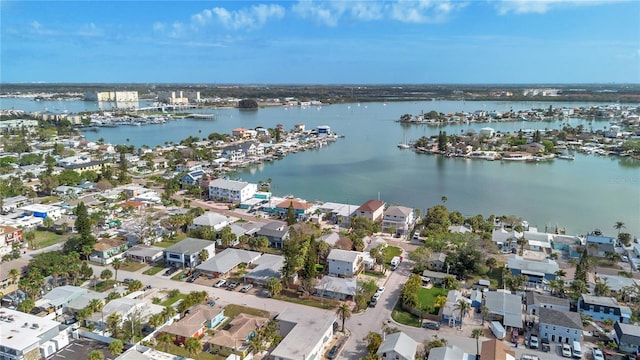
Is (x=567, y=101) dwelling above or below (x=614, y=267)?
above

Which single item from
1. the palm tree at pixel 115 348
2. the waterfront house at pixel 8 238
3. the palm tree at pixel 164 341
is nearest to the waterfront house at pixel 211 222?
the waterfront house at pixel 8 238

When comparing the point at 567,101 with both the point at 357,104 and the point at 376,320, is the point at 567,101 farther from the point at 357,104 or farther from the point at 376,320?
the point at 376,320

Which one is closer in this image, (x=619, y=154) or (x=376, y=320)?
(x=376, y=320)

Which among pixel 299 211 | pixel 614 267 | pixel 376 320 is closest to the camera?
pixel 376 320

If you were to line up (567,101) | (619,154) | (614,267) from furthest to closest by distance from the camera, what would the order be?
(567,101), (619,154), (614,267)

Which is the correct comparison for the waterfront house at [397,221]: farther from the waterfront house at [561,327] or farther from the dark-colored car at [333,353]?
the dark-colored car at [333,353]

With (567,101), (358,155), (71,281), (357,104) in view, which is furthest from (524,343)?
(567,101)
